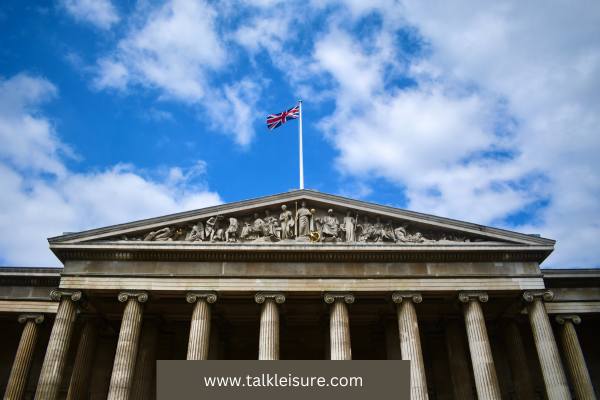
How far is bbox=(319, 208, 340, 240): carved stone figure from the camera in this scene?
26.0 meters

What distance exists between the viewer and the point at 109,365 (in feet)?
96.5

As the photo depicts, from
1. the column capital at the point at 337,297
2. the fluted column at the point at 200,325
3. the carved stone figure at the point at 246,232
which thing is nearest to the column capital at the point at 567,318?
the column capital at the point at 337,297

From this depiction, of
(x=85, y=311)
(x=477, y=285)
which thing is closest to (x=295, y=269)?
(x=477, y=285)

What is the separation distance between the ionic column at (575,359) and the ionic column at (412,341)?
796 centimetres

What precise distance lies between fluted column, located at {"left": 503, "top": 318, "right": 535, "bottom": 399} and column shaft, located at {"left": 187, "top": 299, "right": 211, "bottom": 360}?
15.6 m

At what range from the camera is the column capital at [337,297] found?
81.4ft

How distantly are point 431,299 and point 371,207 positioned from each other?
5.43 m

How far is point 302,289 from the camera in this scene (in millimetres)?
25000

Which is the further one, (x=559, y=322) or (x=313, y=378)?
(x=559, y=322)

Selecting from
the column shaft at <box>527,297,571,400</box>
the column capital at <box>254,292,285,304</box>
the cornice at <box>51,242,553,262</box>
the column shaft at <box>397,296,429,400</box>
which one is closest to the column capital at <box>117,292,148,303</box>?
the cornice at <box>51,242,553,262</box>

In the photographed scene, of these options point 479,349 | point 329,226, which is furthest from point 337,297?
point 479,349

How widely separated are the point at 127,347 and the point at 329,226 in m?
10.8

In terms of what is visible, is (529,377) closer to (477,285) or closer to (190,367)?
(477,285)

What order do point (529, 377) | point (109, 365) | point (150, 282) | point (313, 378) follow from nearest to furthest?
point (313, 378), point (150, 282), point (529, 377), point (109, 365)
